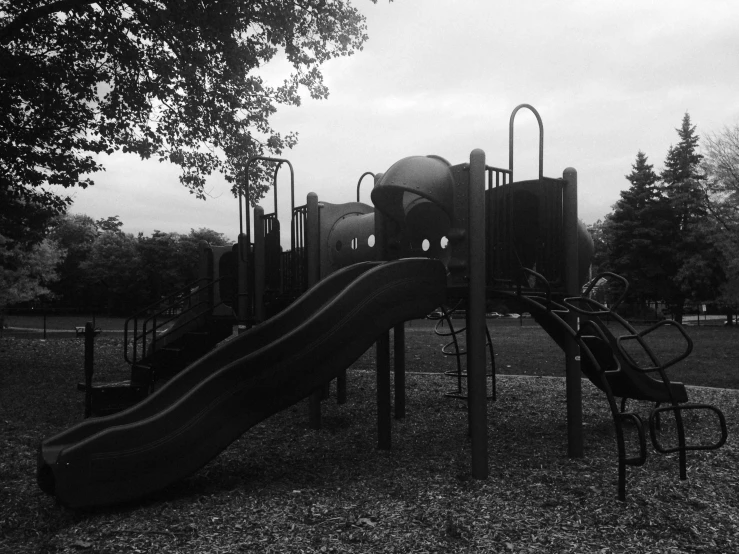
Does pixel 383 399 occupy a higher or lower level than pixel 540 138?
lower

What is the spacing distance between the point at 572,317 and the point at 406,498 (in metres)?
2.61

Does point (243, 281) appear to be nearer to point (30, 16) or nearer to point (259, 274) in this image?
point (259, 274)

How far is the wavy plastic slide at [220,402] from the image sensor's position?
455 centimetres

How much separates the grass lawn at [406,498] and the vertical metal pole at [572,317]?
258 millimetres

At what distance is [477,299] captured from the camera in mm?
5402

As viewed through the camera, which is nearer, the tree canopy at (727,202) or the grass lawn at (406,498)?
the grass lawn at (406,498)

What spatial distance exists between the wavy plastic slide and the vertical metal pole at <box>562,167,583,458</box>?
4.74ft

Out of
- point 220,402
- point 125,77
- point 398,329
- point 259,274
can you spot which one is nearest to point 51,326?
point 125,77

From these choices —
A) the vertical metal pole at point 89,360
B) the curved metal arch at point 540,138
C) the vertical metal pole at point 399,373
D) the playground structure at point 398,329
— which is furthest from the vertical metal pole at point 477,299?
the vertical metal pole at point 89,360

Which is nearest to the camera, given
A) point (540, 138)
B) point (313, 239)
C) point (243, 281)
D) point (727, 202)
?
point (540, 138)

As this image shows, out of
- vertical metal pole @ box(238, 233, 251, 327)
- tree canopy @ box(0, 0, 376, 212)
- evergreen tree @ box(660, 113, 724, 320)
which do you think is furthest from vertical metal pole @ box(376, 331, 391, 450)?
evergreen tree @ box(660, 113, 724, 320)

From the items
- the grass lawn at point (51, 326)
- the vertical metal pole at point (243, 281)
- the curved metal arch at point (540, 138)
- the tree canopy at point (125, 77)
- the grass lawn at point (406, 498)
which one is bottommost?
the grass lawn at point (51, 326)

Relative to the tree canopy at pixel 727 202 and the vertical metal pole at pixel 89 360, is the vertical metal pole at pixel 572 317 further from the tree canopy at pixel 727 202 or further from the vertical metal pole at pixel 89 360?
the tree canopy at pixel 727 202

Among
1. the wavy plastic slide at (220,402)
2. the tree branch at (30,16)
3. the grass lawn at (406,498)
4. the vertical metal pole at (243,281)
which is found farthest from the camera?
the tree branch at (30,16)
